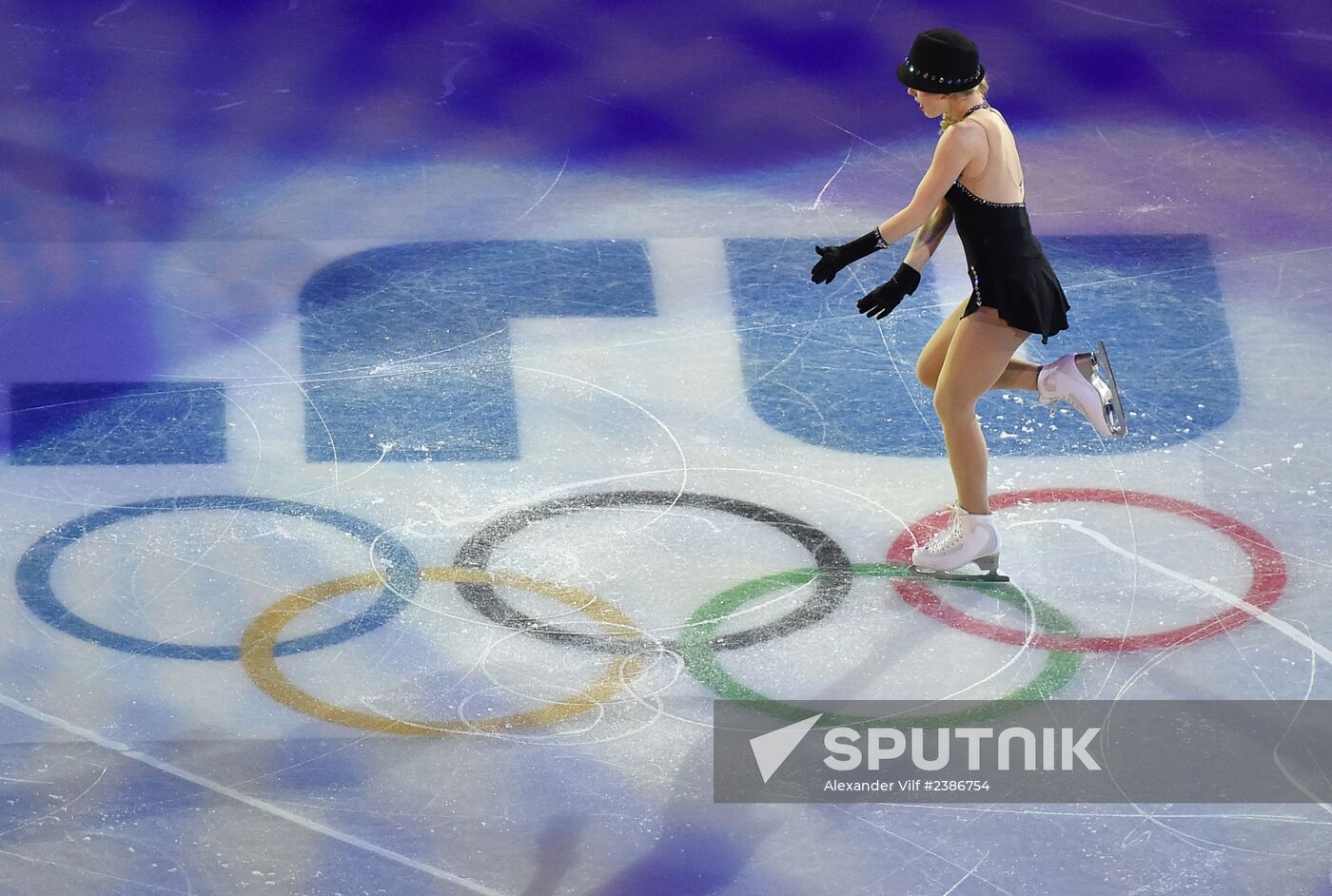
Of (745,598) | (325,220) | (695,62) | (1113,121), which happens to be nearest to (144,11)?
(325,220)

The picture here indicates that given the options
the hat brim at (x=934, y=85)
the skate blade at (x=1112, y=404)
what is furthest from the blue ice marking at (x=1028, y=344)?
the hat brim at (x=934, y=85)

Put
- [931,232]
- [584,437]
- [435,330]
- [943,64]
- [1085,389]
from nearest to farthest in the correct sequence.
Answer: [943,64] → [931,232] → [1085,389] → [584,437] → [435,330]

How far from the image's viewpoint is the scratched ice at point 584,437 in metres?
4.61

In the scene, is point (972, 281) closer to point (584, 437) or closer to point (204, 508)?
point (584, 437)

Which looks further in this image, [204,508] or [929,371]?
[204,508]

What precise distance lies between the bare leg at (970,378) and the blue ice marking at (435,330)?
159 cm

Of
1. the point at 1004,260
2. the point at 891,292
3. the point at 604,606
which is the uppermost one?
the point at 1004,260

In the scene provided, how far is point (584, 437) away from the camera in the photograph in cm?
647

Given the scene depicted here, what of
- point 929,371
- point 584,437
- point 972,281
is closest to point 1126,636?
point 929,371

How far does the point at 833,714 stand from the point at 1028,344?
273 cm

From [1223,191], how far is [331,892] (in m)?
5.57

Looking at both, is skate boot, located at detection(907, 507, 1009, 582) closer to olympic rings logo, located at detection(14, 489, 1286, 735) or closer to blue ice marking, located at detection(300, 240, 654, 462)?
olympic rings logo, located at detection(14, 489, 1286, 735)

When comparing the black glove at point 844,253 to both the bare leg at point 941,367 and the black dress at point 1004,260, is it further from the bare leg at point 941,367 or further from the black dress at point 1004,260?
the bare leg at point 941,367

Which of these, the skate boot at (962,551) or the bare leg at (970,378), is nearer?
the bare leg at (970,378)
